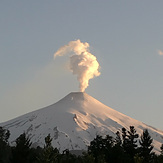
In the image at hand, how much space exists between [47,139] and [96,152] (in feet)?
107

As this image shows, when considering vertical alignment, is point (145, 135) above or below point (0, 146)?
above

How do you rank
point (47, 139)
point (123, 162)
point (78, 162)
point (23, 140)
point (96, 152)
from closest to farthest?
point (47, 139) → point (23, 140) → point (123, 162) → point (78, 162) → point (96, 152)

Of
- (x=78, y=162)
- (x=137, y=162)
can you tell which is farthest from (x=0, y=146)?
(x=137, y=162)

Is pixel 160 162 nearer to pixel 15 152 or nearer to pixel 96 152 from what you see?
pixel 15 152

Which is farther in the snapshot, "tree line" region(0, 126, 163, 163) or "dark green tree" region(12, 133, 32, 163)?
"dark green tree" region(12, 133, 32, 163)

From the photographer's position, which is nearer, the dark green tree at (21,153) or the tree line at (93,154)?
the tree line at (93,154)

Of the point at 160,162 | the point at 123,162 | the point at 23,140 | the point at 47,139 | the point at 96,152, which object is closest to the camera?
the point at 47,139

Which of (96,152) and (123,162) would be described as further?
(96,152)

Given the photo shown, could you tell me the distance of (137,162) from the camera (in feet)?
116

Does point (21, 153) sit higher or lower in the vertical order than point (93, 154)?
lower

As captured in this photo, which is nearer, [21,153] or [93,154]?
[21,153]

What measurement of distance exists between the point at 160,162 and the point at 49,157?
47.6 feet

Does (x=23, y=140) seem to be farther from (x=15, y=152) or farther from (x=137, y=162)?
(x=137, y=162)

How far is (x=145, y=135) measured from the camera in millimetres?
63719
